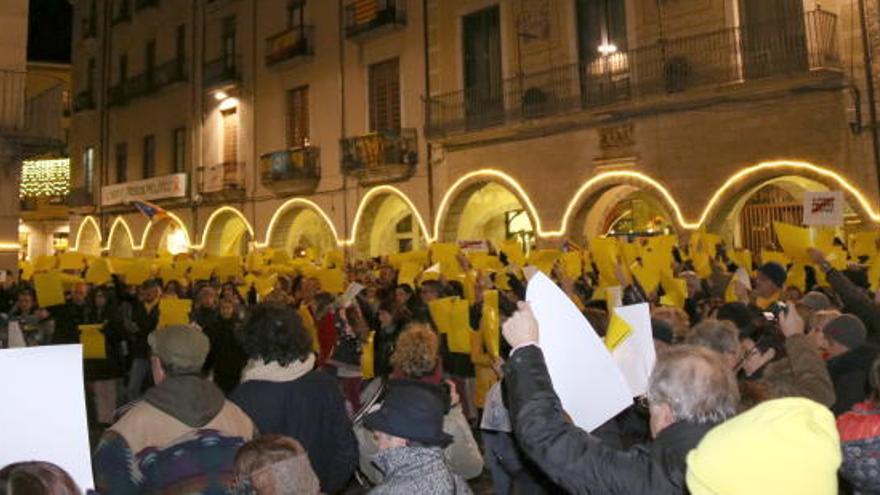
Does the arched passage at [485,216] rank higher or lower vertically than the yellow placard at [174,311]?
higher

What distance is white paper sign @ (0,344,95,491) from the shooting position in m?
2.62

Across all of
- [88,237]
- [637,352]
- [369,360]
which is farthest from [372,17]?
[637,352]

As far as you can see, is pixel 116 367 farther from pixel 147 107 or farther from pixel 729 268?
pixel 147 107

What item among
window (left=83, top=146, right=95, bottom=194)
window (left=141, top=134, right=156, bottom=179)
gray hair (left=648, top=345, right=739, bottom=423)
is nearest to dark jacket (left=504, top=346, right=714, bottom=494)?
gray hair (left=648, top=345, right=739, bottom=423)

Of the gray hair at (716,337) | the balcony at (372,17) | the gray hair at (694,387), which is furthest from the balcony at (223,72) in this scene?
the gray hair at (694,387)

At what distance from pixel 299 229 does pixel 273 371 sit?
21.9 metres

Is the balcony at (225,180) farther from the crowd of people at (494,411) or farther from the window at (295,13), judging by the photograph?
the crowd of people at (494,411)

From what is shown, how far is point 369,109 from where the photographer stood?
22031 mm

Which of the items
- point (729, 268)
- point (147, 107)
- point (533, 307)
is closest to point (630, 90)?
point (729, 268)

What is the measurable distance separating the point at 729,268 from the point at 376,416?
329 inches

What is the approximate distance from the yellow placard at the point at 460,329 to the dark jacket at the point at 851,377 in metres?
3.57

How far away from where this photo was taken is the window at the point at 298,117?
24.0 metres

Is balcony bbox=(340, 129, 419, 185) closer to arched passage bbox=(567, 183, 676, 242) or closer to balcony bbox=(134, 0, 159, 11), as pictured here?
arched passage bbox=(567, 183, 676, 242)

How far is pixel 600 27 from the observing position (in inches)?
682
